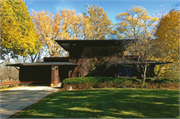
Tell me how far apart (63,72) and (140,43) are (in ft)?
44.1

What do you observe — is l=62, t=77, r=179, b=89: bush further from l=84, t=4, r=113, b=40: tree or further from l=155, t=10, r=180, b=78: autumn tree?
l=84, t=4, r=113, b=40: tree

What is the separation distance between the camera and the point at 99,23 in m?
31.0

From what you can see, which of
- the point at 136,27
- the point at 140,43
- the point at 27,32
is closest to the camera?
the point at 140,43

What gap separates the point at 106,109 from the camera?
205 inches

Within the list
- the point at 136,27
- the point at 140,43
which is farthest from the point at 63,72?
the point at 136,27

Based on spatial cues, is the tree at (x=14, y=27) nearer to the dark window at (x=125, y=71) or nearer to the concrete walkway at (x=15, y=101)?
the concrete walkway at (x=15, y=101)

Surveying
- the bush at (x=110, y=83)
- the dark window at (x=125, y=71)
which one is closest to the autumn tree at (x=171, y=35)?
the dark window at (x=125, y=71)

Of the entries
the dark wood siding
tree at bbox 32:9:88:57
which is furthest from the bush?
tree at bbox 32:9:88:57

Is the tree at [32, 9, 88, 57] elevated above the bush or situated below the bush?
above

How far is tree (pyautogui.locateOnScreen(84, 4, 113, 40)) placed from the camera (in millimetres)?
30656

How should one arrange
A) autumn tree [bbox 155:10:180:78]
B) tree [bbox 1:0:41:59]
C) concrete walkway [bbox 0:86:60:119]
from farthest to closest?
autumn tree [bbox 155:10:180:78] < tree [bbox 1:0:41:59] < concrete walkway [bbox 0:86:60:119]

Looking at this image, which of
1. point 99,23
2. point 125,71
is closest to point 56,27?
point 99,23

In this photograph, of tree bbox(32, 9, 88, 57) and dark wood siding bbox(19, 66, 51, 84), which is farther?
tree bbox(32, 9, 88, 57)

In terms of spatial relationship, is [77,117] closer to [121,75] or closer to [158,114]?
[158,114]
